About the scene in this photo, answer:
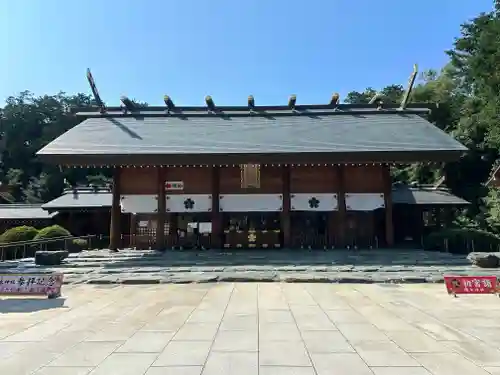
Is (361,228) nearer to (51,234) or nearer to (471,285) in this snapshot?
(471,285)

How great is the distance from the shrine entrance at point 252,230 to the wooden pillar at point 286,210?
0.90m

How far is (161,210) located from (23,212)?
15.5 metres

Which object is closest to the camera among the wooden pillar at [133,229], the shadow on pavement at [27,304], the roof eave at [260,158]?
the shadow on pavement at [27,304]

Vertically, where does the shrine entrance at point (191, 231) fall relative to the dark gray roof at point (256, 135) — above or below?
below

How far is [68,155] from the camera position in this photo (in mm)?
16203

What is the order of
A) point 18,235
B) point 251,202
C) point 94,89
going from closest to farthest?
point 251,202 < point 18,235 < point 94,89

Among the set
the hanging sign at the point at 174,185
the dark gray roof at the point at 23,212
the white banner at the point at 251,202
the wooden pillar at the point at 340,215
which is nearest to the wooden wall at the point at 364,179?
the wooden pillar at the point at 340,215

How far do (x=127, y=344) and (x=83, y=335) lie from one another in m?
0.92

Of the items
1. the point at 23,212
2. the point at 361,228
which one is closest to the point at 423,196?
the point at 361,228

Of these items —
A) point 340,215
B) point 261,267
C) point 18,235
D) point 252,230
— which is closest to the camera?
point 261,267

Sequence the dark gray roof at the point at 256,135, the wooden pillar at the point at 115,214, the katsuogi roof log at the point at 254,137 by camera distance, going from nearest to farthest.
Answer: the katsuogi roof log at the point at 254,137, the dark gray roof at the point at 256,135, the wooden pillar at the point at 115,214

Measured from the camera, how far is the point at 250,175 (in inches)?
678

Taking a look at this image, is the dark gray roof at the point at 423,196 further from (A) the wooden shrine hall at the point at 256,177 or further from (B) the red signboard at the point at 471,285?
(B) the red signboard at the point at 471,285

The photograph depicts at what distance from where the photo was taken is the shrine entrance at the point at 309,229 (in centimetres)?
1803
